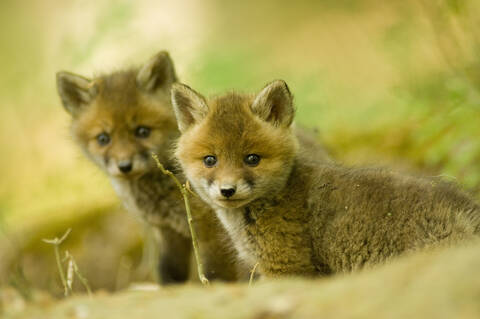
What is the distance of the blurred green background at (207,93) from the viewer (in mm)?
6074

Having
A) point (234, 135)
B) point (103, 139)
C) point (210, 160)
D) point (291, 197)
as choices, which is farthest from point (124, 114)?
point (291, 197)

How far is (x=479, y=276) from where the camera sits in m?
1.91

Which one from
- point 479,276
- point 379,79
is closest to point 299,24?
point 379,79

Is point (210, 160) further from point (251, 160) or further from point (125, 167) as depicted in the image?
point (125, 167)

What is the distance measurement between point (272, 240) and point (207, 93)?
4432 mm

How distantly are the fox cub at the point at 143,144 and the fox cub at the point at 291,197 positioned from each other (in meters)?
0.79

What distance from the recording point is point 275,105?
168 inches

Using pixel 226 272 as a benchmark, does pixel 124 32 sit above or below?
above

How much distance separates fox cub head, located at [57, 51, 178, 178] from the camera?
16.5 ft

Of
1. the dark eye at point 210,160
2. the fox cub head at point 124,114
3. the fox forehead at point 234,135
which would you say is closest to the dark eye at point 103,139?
the fox cub head at point 124,114

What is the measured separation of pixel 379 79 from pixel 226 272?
7.17 meters

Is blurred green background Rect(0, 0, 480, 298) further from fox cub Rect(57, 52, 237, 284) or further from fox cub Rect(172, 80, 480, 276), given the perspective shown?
fox cub Rect(172, 80, 480, 276)

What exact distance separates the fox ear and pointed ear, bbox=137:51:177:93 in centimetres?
101

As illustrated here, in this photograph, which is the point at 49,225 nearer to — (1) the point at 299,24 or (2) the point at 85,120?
(2) the point at 85,120
